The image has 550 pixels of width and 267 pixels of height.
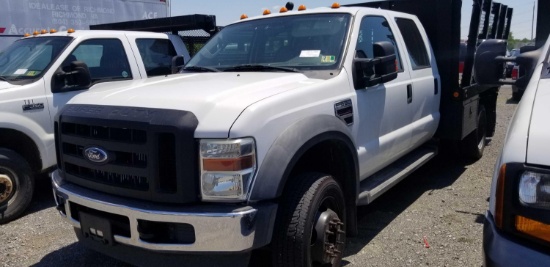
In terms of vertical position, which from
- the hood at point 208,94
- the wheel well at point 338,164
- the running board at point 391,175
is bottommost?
the running board at point 391,175

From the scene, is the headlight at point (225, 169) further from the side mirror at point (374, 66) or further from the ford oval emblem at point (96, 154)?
the side mirror at point (374, 66)

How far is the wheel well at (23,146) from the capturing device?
4723 millimetres

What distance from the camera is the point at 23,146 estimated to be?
4.85 metres

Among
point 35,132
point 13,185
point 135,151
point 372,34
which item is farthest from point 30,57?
point 372,34

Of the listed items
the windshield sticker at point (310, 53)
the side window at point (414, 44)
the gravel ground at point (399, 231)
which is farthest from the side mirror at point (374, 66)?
the gravel ground at point (399, 231)

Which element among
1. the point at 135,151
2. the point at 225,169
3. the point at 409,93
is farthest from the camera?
the point at 409,93

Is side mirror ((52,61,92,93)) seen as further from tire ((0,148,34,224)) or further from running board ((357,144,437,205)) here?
running board ((357,144,437,205))

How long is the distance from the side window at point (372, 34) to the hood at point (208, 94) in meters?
0.78

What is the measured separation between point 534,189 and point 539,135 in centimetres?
23

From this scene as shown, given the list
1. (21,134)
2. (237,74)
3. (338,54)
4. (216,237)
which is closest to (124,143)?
(216,237)

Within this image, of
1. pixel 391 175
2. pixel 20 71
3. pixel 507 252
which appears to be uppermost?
pixel 20 71

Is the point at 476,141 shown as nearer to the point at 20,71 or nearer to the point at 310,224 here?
the point at 310,224

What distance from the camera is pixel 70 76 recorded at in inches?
199

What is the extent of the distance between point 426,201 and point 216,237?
3062 millimetres
